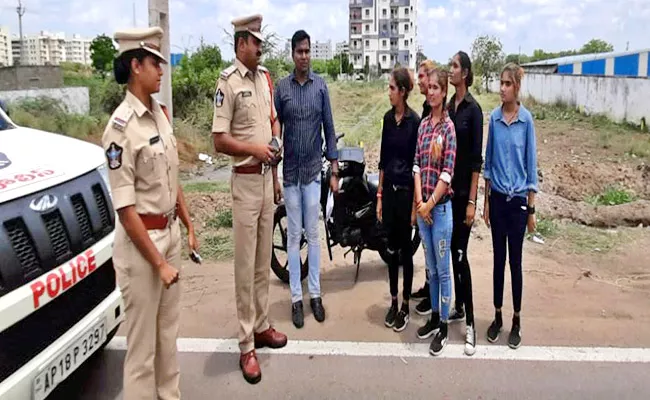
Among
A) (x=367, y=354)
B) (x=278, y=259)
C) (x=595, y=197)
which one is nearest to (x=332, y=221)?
(x=278, y=259)

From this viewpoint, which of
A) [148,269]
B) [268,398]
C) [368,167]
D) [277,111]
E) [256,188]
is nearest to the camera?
[148,269]

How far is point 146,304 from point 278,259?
298 cm

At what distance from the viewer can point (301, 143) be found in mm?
4402

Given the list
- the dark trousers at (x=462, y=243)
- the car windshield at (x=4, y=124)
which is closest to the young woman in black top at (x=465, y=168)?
the dark trousers at (x=462, y=243)

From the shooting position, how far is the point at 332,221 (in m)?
5.21

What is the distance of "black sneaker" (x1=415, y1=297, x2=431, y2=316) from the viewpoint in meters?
4.67

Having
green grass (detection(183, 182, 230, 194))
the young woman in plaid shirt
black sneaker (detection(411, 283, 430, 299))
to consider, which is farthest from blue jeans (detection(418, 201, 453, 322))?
green grass (detection(183, 182, 230, 194))

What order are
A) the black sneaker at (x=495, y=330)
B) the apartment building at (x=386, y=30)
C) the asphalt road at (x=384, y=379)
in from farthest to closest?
the apartment building at (x=386, y=30), the black sneaker at (x=495, y=330), the asphalt road at (x=384, y=379)

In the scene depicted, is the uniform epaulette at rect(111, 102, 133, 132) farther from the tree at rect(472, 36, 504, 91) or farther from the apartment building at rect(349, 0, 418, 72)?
the apartment building at rect(349, 0, 418, 72)

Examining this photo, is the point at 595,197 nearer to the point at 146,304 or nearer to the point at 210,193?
the point at 210,193

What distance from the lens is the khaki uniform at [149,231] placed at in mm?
2689

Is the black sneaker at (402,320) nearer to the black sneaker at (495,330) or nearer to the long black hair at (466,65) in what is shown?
the black sneaker at (495,330)

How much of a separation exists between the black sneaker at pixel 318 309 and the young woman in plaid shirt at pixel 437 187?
2.99ft

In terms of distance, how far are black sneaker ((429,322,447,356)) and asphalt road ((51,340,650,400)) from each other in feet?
0.21
